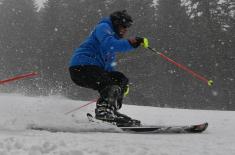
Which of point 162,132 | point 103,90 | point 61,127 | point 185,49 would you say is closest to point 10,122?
point 61,127

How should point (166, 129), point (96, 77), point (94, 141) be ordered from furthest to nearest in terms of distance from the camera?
point (96, 77), point (166, 129), point (94, 141)

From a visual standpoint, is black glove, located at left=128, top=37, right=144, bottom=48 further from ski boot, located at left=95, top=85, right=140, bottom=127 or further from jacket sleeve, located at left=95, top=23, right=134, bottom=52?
ski boot, located at left=95, top=85, right=140, bottom=127

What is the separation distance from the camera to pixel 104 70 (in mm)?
6664

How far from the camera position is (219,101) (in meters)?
34.6

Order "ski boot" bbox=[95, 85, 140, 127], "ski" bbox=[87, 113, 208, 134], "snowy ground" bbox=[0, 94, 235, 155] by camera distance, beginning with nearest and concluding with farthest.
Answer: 1. "snowy ground" bbox=[0, 94, 235, 155]
2. "ski" bbox=[87, 113, 208, 134]
3. "ski boot" bbox=[95, 85, 140, 127]

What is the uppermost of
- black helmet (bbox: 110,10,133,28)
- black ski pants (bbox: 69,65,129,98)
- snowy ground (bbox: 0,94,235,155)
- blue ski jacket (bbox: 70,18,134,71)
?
black helmet (bbox: 110,10,133,28)

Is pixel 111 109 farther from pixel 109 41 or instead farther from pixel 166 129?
pixel 109 41

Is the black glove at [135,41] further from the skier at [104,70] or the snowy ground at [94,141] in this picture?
the snowy ground at [94,141]

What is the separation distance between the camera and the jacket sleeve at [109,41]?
616 cm

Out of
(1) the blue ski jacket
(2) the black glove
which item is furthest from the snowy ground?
(2) the black glove

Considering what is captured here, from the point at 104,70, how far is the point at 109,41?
0.65 metres

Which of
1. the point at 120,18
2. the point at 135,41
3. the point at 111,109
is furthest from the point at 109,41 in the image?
the point at 111,109

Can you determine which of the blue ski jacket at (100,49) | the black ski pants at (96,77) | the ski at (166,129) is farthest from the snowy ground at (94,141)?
the blue ski jacket at (100,49)

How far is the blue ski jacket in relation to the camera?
Answer: 6234 millimetres
